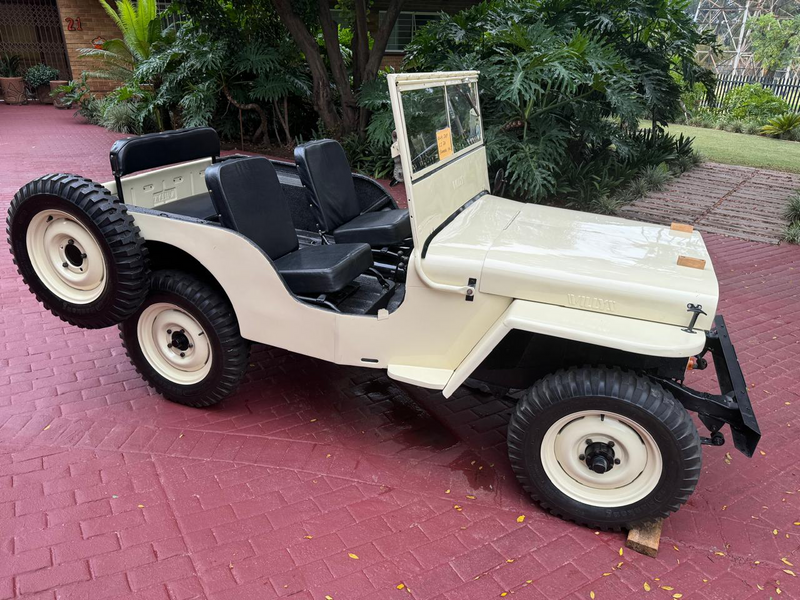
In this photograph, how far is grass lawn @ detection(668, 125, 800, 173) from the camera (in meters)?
11.9

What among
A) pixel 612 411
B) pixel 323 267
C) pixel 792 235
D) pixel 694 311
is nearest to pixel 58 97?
pixel 323 267

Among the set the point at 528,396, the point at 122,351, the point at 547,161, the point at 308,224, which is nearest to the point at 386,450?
the point at 528,396

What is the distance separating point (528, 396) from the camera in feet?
8.87

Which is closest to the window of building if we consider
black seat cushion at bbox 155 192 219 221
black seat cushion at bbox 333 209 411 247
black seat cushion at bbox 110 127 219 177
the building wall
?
the building wall

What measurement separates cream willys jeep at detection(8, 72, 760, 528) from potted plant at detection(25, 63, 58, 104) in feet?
58.6

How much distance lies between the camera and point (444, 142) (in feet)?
10.4

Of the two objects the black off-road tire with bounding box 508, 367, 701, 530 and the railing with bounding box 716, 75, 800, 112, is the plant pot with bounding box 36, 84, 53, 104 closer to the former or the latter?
the black off-road tire with bounding box 508, 367, 701, 530

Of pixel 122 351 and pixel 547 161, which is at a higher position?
pixel 547 161

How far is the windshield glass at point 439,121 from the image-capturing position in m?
2.85

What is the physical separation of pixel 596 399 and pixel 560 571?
761 mm

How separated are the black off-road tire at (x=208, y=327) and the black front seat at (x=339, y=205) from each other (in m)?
1.02

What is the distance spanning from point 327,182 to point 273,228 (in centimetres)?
78

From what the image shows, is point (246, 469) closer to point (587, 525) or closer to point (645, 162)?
point (587, 525)

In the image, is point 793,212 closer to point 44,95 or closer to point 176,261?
point 176,261
